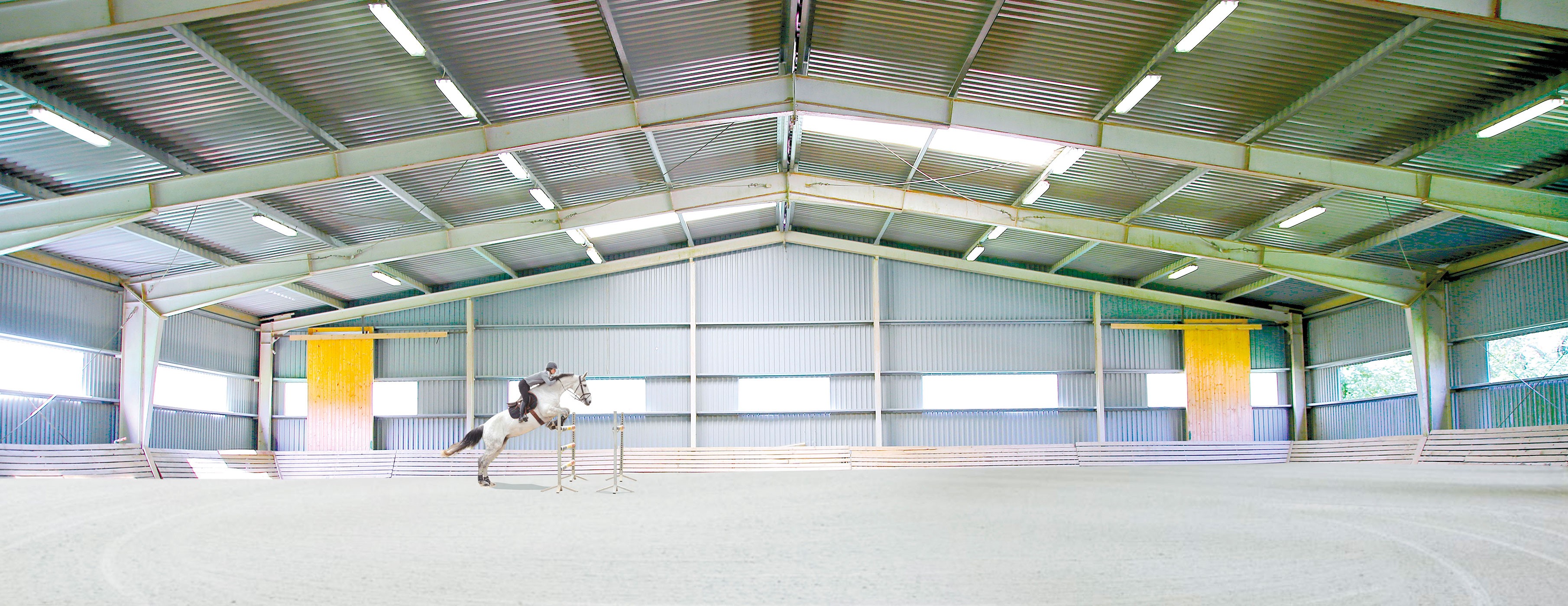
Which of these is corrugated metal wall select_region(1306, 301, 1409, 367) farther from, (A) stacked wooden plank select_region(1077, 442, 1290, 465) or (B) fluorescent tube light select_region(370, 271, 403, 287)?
(B) fluorescent tube light select_region(370, 271, 403, 287)

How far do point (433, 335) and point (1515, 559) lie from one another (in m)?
34.9

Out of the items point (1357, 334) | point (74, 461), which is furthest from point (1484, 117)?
point (74, 461)

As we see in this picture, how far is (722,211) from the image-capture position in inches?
1220

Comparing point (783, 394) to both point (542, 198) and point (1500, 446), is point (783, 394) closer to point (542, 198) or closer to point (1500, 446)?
point (542, 198)

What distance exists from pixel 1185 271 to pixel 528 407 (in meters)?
24.8

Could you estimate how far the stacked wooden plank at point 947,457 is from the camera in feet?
112

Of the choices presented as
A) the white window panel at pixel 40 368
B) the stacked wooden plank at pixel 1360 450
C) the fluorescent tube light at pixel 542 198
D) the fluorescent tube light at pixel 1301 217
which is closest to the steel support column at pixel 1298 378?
the stacked wooden plank at pixel 1360 450

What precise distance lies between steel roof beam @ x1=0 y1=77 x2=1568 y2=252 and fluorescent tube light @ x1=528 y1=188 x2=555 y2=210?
5.49 m

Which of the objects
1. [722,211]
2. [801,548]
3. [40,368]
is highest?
[722,211]

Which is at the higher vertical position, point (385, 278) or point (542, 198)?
point (542, 198)

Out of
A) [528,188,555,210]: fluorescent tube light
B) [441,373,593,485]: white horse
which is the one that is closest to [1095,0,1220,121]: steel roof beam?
[441,373,593,485]: white horse

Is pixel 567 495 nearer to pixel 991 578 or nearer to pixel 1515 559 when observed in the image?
pixel 991 578

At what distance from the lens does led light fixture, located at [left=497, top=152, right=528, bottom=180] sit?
23.3m

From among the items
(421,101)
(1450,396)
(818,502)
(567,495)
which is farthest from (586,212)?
(1450,396)
